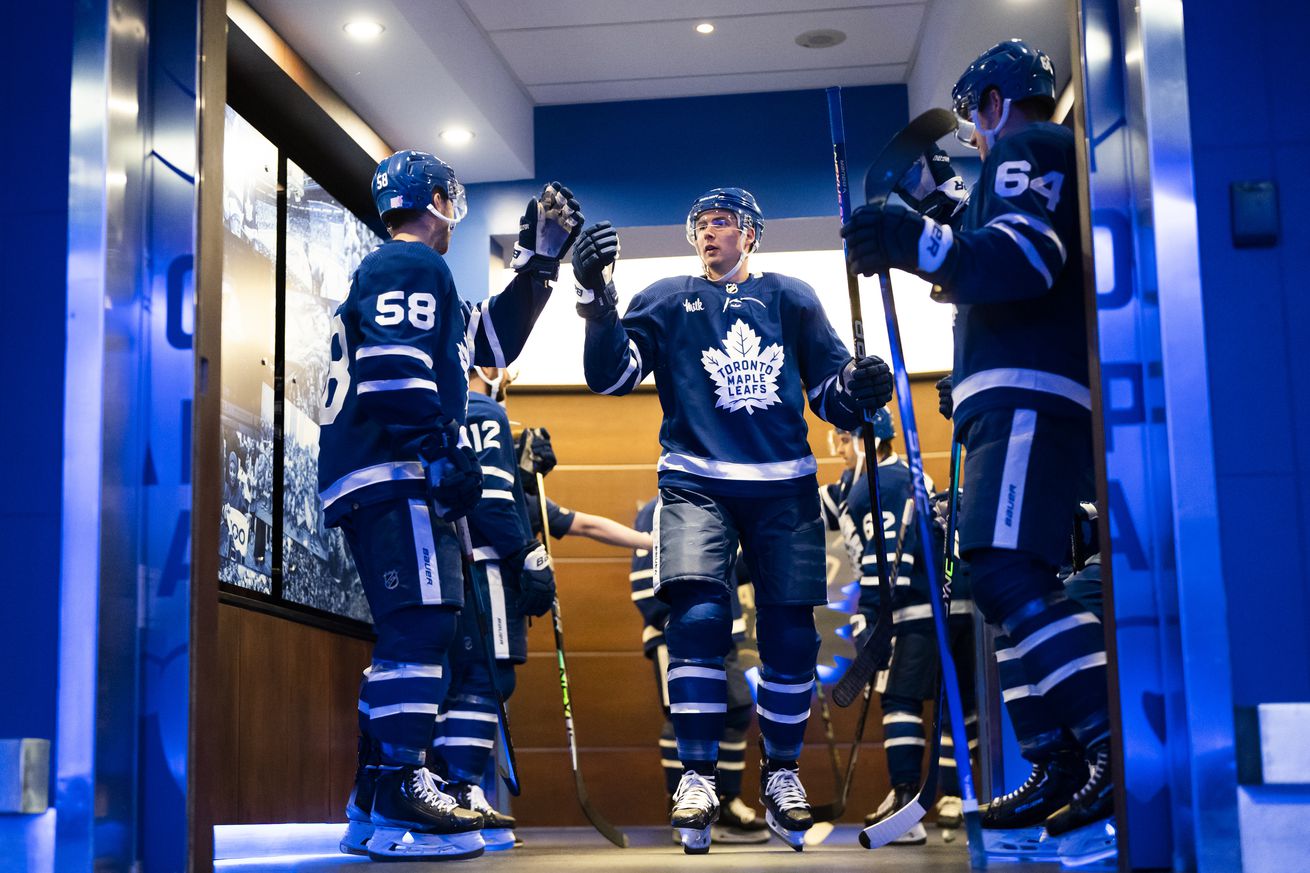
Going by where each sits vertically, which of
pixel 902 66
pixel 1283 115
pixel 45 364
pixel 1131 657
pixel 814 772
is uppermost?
pixel 902 66

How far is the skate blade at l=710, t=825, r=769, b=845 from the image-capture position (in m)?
5.29

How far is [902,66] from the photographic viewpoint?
20.7 ft

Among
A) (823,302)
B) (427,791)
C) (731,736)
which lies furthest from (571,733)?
(823,302)

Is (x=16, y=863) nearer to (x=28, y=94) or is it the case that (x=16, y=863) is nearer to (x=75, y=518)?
(x=75, y=518)

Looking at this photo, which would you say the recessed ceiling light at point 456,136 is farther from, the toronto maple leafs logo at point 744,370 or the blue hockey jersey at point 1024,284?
the blue hockey jersey at point 1024,284

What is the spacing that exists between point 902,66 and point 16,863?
16.4 feet

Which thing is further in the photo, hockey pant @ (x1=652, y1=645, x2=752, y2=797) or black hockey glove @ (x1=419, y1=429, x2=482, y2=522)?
hockey pant @ (x1=652, y1=645, x2=752, y2=797)

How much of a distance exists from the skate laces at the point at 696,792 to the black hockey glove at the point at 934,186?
142cm

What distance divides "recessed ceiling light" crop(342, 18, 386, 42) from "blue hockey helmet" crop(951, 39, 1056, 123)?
2.74m

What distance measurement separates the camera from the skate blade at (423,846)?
3.57 metres

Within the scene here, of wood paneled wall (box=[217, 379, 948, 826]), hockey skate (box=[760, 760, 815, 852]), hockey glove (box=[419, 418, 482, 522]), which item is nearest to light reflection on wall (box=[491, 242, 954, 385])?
wood paneled wall (box=[217, 379, 948, 826])

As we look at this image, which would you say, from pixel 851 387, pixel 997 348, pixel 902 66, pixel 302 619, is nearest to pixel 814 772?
pixel 302 619

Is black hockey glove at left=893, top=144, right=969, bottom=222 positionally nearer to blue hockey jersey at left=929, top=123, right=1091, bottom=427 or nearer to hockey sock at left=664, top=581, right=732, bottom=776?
blue hockey jersey at left=929, top=123, right=1091, bottom=427

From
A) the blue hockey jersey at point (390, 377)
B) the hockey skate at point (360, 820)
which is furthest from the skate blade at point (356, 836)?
the blue hockey jersey at point (390, 377)
